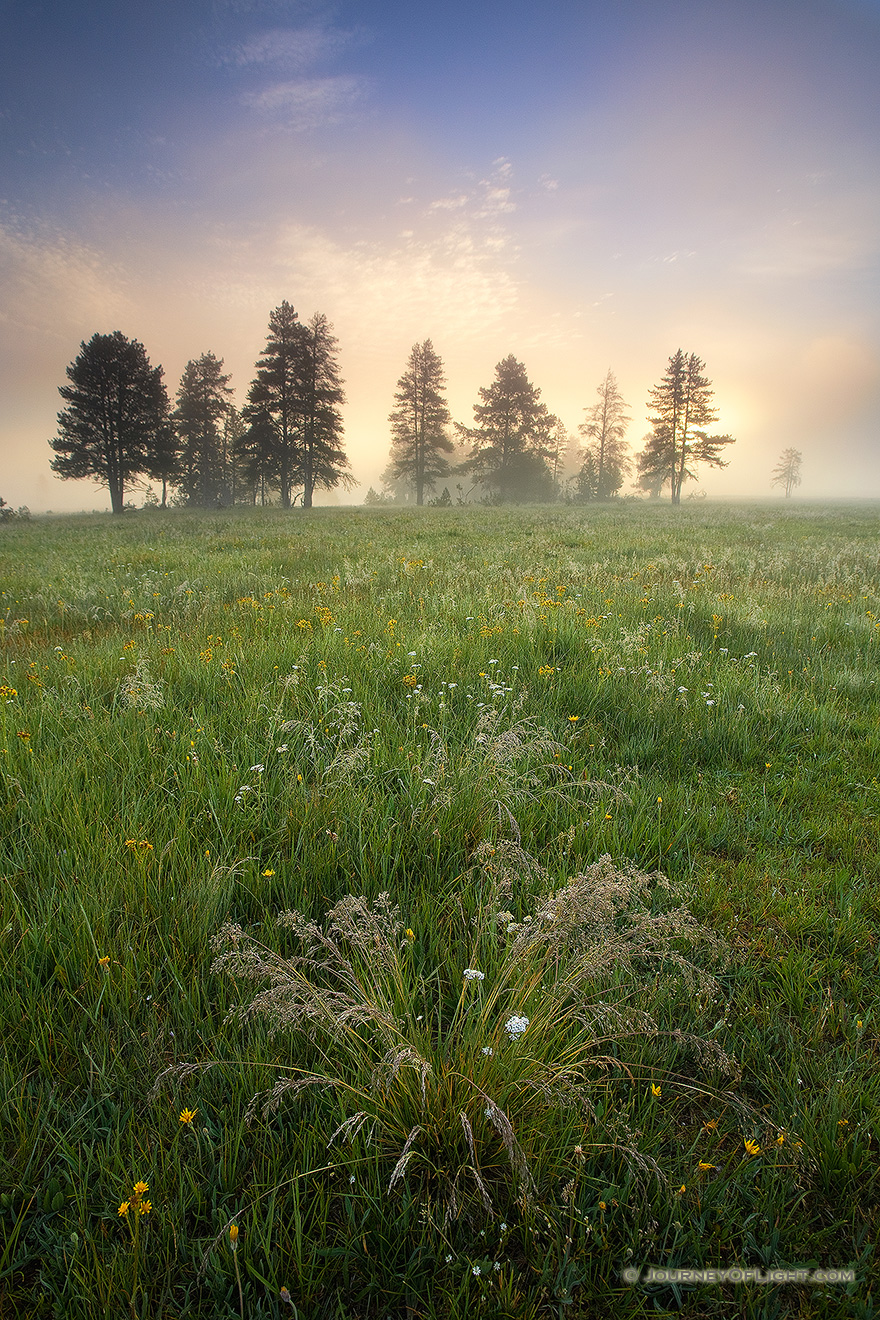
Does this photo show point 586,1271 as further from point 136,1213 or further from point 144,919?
point 144,919

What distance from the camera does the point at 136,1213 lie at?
116cm

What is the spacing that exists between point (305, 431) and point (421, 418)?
14.1m

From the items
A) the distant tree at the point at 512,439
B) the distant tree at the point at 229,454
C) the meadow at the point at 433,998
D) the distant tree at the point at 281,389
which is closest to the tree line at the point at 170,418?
the distant tree at the point at 281,389

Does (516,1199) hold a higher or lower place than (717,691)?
lower

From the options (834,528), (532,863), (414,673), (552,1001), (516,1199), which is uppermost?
(834,528)

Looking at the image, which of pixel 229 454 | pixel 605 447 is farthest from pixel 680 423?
pixel 229 454

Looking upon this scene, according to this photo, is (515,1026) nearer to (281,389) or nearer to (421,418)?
(281,389)

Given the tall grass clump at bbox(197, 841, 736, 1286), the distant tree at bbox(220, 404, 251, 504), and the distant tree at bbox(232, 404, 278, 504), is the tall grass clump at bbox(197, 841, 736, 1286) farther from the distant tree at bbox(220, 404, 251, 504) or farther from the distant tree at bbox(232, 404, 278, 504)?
the distant tree at bbox(220, 404, 251, 504)

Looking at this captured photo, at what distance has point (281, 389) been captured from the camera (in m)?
38.8

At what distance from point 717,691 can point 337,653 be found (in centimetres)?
302

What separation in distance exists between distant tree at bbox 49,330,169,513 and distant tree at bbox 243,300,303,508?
7293mm

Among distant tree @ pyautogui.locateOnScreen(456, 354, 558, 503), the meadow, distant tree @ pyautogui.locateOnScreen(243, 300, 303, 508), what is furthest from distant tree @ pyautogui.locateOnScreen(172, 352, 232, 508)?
the meadow

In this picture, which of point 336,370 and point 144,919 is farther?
point 336,370

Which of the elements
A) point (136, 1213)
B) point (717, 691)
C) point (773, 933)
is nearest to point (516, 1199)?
point (136, 1213)
